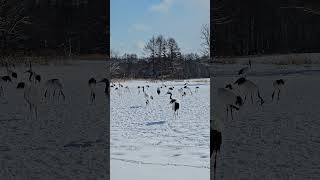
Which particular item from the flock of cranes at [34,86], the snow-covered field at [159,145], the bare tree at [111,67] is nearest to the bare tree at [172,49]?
the bare tree at [111,67]

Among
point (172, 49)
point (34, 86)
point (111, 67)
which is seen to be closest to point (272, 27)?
point (34, 86)

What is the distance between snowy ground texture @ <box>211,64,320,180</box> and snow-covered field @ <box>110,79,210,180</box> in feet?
1.08

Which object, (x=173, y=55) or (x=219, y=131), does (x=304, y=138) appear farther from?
(x=173, y=55)

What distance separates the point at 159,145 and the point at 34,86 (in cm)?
147

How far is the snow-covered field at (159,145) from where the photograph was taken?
3.45m

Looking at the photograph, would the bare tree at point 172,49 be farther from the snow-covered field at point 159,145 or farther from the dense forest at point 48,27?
the dense forest at point 48,27

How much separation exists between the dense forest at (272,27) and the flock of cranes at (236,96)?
0.20 m

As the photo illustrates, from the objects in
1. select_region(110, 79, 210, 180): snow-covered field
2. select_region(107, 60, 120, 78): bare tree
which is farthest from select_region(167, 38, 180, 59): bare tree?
select_region(110, 79, 210, 180): snow-covered field

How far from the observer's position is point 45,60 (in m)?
3.55

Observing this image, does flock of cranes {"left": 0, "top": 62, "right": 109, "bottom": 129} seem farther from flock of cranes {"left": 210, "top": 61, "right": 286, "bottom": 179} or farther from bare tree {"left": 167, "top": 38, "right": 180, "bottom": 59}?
bare tree {"left": 167, "top": 38, "right": 180, "bottom": 59}

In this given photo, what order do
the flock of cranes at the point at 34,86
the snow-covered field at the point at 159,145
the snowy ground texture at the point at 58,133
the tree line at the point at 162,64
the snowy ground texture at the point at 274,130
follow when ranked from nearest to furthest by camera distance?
the snowy ground texture at the point at 274,130 → the snowy ground texture at the point at 58,133 → the snow-covered field at the point at 159,145 → the flock of cranes at the point at 34,86 → the tree line at the point at 162,64

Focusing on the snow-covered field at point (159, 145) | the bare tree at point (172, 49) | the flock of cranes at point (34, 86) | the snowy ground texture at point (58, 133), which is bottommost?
the snow-covered field at point (159, 145)

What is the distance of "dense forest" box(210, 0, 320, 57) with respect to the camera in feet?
10.6

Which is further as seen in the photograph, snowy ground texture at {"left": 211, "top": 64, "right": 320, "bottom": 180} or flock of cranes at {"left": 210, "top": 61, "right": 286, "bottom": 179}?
snowy ground texture at {"left": 211, "top": 64, "right": 320, "bottom": 180}
